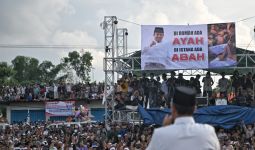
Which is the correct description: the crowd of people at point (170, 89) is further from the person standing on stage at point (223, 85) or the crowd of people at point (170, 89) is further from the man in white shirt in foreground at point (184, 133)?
the man in white shirt in foreground at point (184, 133)

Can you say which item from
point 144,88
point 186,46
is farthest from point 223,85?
point 144,88

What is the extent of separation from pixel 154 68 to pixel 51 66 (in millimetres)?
69934

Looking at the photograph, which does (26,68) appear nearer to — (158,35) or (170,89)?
(158,35)

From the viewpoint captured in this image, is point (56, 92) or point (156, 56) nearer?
point (156, 56)

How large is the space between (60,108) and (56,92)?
1457mm

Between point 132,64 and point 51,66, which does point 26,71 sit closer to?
point 51,66

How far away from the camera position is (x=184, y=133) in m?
3.25

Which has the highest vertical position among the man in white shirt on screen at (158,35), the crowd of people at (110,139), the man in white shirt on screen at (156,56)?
the man in white shirt on screen at (158,35)

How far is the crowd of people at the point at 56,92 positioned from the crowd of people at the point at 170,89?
13979 mm

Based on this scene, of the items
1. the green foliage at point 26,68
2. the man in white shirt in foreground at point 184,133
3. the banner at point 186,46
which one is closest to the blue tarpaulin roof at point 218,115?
the banner at point 186,46

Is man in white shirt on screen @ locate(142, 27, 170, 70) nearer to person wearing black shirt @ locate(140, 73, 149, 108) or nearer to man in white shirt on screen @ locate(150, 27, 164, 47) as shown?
man in white shirt on screen @ locate(150, 27, 164, 47)

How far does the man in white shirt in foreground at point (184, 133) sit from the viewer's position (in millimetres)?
3244

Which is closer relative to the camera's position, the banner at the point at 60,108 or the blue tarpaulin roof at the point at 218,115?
the blue tarpaulin roof at the point at 218,115

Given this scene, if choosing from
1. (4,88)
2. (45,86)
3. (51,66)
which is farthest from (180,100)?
(51,66)
